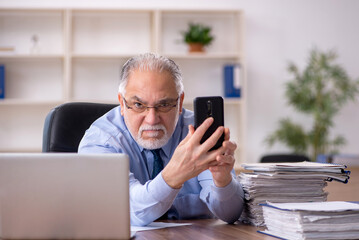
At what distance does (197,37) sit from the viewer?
4.64m

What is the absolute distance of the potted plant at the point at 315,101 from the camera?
15.7ft

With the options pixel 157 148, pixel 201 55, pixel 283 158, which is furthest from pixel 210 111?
pixel 201 55

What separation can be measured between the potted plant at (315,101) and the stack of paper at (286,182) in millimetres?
3481

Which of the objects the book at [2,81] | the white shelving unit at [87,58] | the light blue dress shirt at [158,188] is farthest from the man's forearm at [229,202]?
the book at [2,81]

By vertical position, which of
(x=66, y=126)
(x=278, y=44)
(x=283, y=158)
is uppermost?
(x=278, y=44)

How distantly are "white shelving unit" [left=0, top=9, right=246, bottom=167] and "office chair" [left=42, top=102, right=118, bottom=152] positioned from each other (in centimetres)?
270

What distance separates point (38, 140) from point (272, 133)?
231 centimetres

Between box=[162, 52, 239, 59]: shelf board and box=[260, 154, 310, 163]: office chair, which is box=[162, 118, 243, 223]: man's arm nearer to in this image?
box=[260, 154, 310, 163]: office chair

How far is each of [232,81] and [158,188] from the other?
345 centimetres

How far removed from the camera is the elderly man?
131 cm

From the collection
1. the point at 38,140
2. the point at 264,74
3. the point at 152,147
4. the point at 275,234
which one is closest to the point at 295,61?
the point at 264,74

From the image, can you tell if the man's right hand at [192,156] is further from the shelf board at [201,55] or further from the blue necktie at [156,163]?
the shelf board at [201,55]

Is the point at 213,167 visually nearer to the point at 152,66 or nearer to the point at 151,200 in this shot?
the point at 151,200

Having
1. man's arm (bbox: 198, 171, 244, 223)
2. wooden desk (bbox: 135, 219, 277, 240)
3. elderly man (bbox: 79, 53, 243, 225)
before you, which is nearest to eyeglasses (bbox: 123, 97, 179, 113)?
elderly man (bbox: 79, 53, 243, 225)
